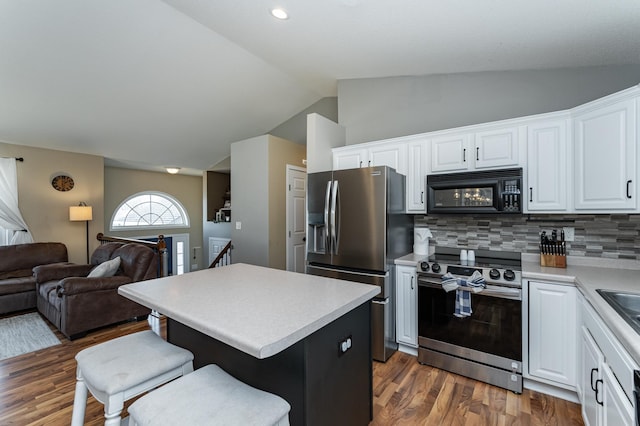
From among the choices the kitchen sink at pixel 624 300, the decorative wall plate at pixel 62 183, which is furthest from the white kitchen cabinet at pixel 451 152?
the decorative wall plate at pixel 62 183

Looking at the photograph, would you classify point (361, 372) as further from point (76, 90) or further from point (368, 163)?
point (76, 90)

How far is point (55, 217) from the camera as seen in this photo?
189 inches

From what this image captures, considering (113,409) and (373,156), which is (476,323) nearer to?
(373,156)

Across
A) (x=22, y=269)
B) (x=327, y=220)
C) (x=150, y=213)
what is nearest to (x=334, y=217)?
(x=327, y=220)

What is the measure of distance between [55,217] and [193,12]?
165 inches

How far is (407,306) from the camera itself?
2762 mm

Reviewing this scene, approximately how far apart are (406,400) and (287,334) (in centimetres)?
160

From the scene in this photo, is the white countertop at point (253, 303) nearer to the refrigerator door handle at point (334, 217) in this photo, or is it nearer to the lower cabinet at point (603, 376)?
the refrigerator door handle at point (334, 217)

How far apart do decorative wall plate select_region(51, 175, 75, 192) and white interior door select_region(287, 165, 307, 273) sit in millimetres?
3717

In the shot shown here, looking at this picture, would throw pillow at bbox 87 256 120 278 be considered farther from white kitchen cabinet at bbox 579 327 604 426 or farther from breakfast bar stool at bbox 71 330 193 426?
white kitchen cabinet at bbox 579 327 604 426

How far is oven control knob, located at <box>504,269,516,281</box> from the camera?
218cm

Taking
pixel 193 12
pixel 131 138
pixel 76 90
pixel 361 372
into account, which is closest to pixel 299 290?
pixel 361 372

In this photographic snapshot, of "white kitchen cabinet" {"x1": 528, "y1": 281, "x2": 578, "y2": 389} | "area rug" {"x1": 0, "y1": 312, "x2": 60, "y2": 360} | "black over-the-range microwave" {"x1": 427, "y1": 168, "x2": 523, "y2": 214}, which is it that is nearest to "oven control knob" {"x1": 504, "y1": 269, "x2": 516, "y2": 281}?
"white kitchen cabinet" {"x1": 528, "y1": 281, "x2": 578, "y2": 389}

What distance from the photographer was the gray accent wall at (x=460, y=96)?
99.2 inches
